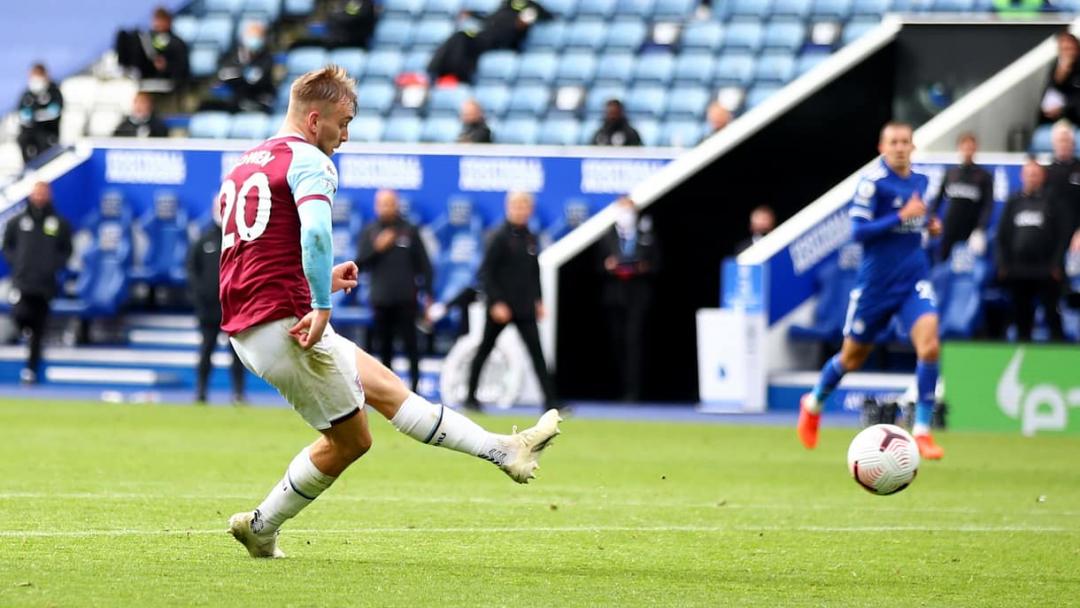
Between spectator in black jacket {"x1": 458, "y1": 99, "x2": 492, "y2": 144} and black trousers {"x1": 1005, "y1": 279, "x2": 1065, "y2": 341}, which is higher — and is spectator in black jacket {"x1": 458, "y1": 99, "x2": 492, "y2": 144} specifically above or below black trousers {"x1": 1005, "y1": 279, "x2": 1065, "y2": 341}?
above

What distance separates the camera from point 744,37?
85.3ft

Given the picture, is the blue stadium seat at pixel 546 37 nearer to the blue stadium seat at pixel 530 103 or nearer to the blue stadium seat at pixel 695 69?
the blue stadium seat at pixel 530 103

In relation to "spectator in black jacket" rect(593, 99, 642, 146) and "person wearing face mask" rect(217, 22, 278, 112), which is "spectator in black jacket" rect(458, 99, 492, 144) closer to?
"spectator in black jacket" rect(593, 99, 642, 146)

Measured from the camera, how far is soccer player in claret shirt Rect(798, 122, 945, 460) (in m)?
13.9

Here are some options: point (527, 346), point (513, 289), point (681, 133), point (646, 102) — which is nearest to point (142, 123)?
point (646, 102)

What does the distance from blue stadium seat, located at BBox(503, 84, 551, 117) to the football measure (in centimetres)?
1638

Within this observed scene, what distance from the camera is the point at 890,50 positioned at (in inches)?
966

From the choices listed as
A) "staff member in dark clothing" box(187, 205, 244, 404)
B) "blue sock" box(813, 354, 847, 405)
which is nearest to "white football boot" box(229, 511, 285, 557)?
"blue sock" box(813, 354, 847, 405)

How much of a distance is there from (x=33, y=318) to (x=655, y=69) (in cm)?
865

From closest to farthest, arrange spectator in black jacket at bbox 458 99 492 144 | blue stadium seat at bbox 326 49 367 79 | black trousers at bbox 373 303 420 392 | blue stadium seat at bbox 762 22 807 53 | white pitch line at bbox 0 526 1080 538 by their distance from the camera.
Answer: white pitch line at bbox 0 526 1080 538, black trousers at bbox 373 303 420 392, spectator in black jacket at bbox 458 99 492 144, blue stadium seat at bbox 762 22 807 53, blue stadium seat at bbox 326 49 367 79

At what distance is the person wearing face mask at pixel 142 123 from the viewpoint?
25953 mm

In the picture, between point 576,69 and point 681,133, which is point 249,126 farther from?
A: point 681,133

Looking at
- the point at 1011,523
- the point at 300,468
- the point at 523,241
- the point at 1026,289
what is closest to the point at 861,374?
the point at 1026,289

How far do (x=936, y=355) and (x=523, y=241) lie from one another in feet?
22.2
